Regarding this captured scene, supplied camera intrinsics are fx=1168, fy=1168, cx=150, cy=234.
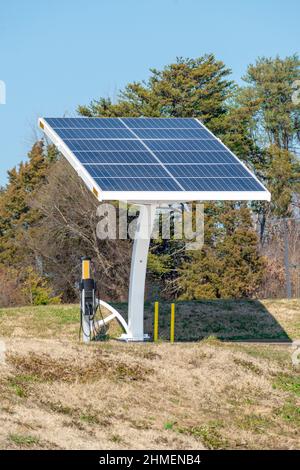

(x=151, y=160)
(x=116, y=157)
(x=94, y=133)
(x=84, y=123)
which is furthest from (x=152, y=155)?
(x=84, y=123)

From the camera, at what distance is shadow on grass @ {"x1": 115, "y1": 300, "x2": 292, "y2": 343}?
32875 millimetres

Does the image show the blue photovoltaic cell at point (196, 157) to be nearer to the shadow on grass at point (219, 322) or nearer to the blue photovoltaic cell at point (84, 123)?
the blue photovoltaic cell at point (84, 123)

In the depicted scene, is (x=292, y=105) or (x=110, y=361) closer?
(x=110, y=361)

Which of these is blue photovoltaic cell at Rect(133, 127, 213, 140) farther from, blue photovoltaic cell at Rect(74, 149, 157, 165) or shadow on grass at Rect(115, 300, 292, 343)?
shadow on grass at Rect(115, 300, 292, 343)

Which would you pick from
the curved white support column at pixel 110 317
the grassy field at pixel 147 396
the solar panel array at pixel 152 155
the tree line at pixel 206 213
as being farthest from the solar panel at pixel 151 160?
A: the tree line at pixel 206 213

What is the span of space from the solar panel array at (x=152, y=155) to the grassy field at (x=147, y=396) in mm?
3753

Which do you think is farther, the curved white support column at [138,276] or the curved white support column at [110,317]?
the curved white support column at [110,317]

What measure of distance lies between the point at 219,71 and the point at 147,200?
41492 millimetres

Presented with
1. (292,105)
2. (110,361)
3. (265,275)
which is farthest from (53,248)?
(110,361)

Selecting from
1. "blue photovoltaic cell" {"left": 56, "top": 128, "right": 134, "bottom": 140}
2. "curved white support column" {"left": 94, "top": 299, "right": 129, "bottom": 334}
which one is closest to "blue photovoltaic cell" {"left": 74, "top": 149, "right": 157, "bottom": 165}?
"blue photovoltaic cell" {"left": 56, "top": 128, "right": 134, "bottom": 140}

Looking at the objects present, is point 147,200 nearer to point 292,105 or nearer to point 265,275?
point 265,275

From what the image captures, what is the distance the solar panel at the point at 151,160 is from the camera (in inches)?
1024
